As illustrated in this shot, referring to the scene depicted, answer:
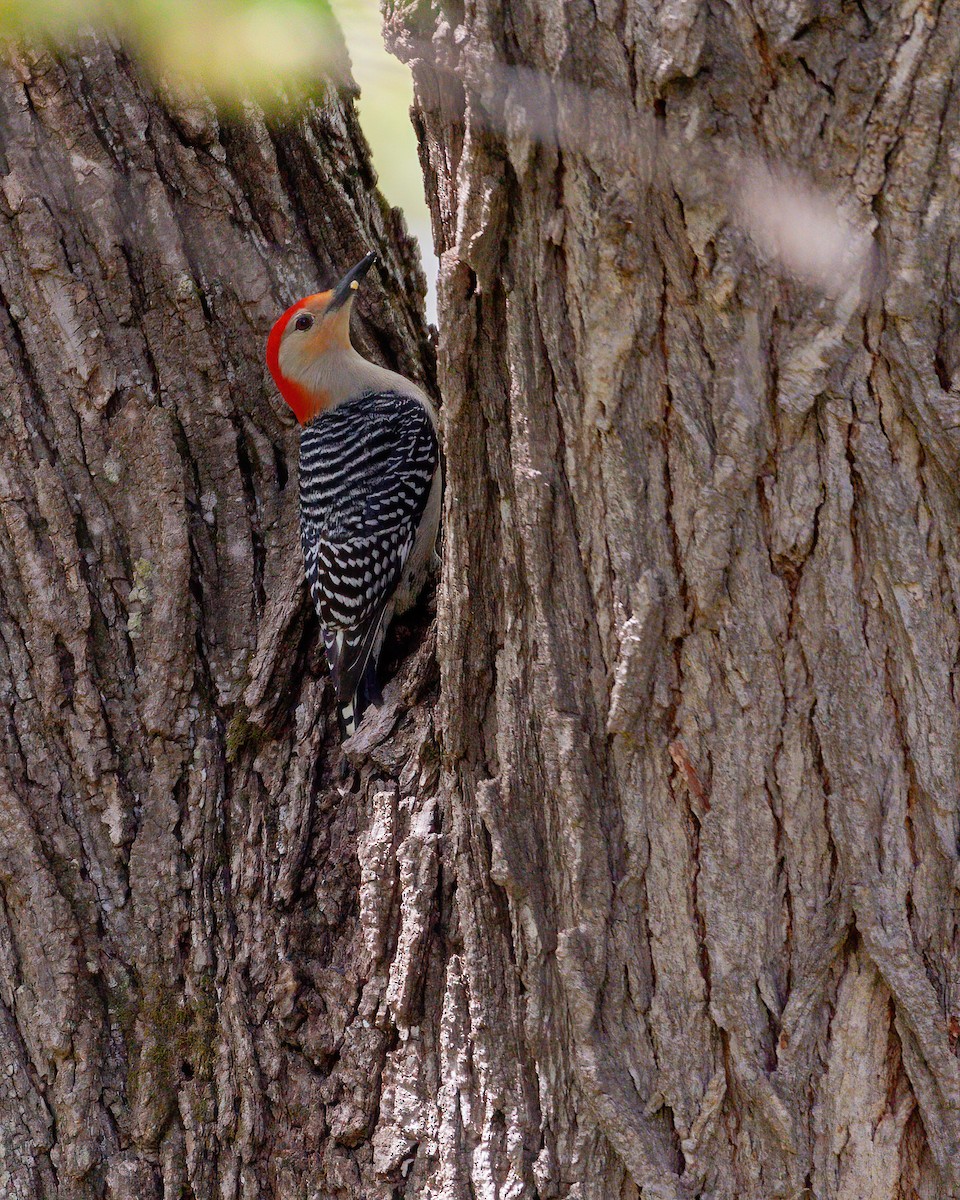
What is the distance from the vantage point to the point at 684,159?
5.89 feet

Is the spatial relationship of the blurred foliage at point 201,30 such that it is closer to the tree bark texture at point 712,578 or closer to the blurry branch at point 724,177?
the tree bark texture at point 712,578

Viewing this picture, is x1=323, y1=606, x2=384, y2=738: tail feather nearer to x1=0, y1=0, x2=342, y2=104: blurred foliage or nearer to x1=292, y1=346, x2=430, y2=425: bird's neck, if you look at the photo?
x1=292, y1=346, x2=430, y2=425: bird's neck

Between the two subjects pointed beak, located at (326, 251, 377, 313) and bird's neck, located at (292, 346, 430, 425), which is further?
bird's neck, located at (292, 346, 430, 425)

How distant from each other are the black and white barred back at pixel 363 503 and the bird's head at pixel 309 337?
0.24m

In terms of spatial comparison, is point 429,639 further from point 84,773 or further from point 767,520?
point 767,520

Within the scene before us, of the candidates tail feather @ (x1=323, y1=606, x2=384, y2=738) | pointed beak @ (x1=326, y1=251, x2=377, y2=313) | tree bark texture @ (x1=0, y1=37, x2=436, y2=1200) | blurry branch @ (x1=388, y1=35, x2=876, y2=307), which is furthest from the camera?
pointed beak @ (x1=326, y1=251, x2=377, y2=313)

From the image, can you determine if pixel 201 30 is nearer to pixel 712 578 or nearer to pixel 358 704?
pixel 358 704

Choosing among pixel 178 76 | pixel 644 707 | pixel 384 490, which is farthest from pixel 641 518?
pixel 384 490

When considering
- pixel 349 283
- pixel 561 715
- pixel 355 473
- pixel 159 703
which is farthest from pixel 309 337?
pixel 561 715

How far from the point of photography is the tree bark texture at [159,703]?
8.78ft

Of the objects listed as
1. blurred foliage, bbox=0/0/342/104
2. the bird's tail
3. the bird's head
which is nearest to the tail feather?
the bird's tail

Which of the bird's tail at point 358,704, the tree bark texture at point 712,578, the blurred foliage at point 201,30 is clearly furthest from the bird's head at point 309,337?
the tree bark texture at point 712,578

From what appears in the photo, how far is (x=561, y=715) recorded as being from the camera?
2.12 metres

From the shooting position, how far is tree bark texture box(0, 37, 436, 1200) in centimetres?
268
